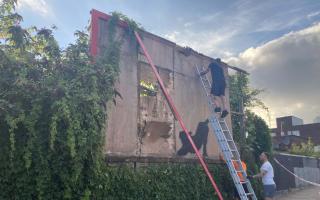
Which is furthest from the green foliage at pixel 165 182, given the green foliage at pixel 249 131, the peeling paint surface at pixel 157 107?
the green foliage at pixel 249 131

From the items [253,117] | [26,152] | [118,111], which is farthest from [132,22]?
[253,117]

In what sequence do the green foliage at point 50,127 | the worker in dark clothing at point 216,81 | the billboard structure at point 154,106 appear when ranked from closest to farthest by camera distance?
the green foliage at point 50,127 < the billboard structure at point 154,106 < the worker in dark clothing at point 216,81

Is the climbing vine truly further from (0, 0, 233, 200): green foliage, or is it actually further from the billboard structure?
the billboard structure

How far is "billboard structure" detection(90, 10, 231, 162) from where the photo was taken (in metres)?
7.97

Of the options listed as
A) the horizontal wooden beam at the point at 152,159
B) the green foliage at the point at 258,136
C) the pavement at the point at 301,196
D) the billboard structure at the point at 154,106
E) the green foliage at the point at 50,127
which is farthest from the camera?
the green foliage at the point at 258,136

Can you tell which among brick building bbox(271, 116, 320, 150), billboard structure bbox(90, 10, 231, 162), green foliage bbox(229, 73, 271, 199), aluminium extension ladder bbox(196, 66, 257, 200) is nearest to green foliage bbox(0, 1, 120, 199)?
billboard structure bbox(90, 10, 231, 162)

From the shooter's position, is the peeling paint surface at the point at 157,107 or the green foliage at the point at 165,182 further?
the peeling paint surface at the point at 157,107

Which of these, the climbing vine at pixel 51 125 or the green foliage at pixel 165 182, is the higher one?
the climbing vine at pixel 51 125

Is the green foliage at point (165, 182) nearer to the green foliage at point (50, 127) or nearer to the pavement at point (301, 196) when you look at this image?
the green foliage at point (50, 127)

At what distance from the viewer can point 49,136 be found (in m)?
6.03

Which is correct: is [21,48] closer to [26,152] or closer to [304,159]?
[26,152]

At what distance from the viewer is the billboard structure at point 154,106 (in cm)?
797

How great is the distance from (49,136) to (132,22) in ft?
13.9

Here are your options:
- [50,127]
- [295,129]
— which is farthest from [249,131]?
[295,129]
